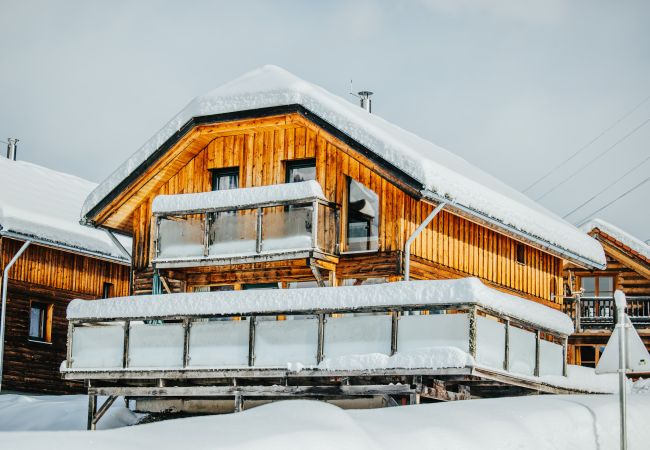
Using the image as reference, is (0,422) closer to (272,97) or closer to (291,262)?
(291,262)

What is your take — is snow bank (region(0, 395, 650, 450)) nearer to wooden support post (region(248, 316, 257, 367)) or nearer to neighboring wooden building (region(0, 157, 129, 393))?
wooden support post (region(248, 316, 257, 367))

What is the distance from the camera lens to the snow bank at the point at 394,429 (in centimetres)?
1250

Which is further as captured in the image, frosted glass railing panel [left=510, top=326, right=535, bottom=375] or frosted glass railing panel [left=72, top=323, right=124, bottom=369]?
frosted glass railing panel [left=72, top=323, right=124, bottom=369]

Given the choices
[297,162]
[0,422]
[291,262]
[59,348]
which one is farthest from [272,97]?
[59,348]

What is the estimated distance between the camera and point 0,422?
2602 centimetres

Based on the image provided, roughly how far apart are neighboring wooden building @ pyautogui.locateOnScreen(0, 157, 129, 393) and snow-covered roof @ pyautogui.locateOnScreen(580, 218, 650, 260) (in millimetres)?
16755

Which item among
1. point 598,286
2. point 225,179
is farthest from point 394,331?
point 598,286

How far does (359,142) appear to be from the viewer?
24016 mm

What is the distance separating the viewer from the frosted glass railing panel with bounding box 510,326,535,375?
22.0 m

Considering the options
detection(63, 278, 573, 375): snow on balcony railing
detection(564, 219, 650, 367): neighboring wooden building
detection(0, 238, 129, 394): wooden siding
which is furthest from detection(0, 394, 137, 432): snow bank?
detection(564, 219, 650, 367): neighboring wooden building

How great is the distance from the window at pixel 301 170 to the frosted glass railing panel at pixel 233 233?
4.03 ft

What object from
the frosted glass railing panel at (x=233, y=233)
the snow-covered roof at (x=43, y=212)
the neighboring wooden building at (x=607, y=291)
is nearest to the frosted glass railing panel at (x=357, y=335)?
the frosted glass railing panel at (x=233, y=233)

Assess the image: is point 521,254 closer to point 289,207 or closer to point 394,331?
point 289,207

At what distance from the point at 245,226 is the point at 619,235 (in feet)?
68.6
